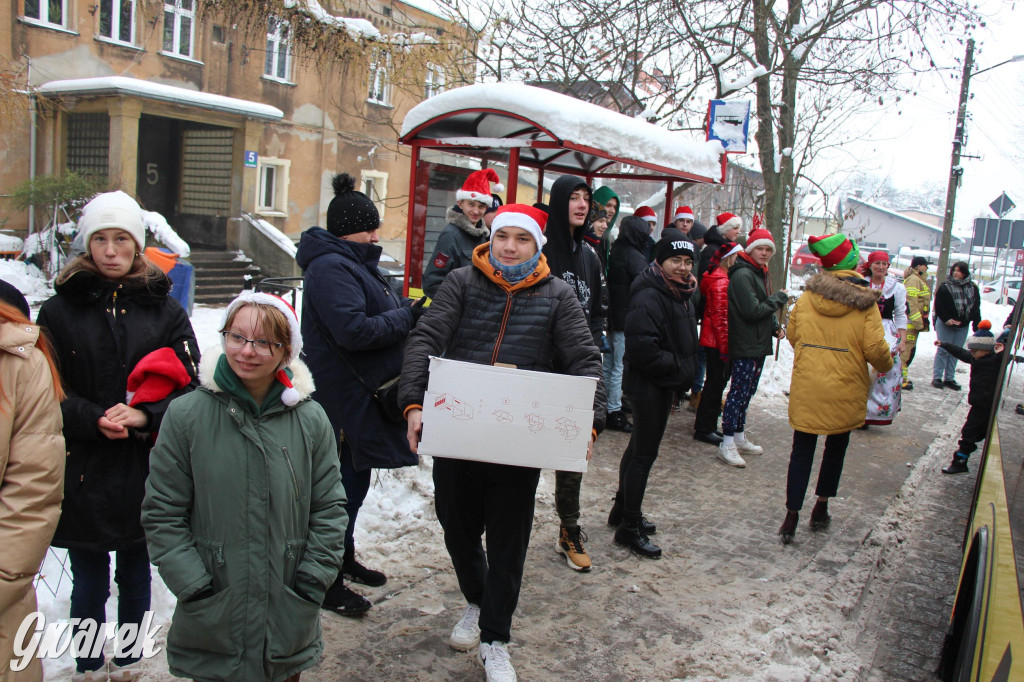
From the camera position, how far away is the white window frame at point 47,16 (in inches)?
601

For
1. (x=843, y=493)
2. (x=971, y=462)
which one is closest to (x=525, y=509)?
(x=843, y=493)

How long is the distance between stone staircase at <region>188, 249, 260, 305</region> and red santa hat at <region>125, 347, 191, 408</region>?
1294 centimetres

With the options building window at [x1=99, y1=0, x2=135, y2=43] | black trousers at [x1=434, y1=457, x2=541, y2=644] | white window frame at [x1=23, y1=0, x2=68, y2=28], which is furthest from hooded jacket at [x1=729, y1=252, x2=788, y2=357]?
building window at [x1=99, y1=0, x2=135, y2=43]

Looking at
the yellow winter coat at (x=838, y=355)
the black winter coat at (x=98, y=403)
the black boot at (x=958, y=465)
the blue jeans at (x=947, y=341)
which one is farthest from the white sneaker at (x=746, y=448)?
the blue jeans at (x=947, y=341)

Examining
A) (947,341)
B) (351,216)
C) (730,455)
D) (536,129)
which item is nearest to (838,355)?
(730,455)

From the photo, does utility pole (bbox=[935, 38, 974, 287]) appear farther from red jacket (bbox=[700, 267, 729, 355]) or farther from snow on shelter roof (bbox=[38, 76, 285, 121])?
snow on shelter roof (bbox=[38, 76, 285, 121])

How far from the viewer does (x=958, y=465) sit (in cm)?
701

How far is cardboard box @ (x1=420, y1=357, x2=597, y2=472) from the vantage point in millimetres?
2812

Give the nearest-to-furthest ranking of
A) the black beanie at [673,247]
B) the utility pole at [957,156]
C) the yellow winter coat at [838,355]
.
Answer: the black beanie at [673,247], the yellow winter coat at [838,355], the utility pole at [957,156]

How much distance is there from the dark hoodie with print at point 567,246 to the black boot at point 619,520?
1.05 metres

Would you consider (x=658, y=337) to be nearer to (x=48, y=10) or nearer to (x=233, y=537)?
(x=233, y=537)

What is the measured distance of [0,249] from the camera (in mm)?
14406

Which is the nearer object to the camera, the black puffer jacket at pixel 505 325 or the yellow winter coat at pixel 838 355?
the black puffer jacket at pixel 505 325

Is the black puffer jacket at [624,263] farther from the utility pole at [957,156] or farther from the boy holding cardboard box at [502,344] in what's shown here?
the utility pole at [957,156]
